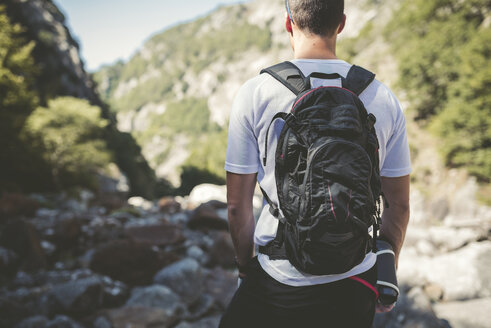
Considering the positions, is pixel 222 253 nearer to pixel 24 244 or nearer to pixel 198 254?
pixel 198 254

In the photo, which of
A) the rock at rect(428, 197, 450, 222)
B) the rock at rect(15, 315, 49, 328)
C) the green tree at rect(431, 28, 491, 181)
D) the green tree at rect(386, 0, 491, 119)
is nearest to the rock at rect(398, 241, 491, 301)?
the rock at rect(15, 315, 49, 328)

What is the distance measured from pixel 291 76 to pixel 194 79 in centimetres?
16571

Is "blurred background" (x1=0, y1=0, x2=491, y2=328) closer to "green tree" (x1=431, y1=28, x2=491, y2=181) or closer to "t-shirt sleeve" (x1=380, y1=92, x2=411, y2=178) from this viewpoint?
"green tree" (x1=431, y1=28, x2=491, y2=181)

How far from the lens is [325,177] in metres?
1.21

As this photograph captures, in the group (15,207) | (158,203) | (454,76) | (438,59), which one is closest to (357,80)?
(15,207)

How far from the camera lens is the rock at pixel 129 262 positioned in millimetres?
4992

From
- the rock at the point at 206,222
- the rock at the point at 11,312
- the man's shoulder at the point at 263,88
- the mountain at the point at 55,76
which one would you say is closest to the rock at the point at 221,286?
the rock at the point at 11,312

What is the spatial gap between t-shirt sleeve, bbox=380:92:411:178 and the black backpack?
31cm

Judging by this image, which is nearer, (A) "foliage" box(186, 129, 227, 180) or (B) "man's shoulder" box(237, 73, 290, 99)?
(B) "man's shoulder" box(237, 73, 290, 99)

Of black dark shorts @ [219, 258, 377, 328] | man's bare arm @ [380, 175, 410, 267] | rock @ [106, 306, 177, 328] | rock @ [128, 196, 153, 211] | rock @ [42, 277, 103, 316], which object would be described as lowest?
rock @ [128, 196, 153, 211]

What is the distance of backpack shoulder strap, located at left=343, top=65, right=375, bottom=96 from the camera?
1359mm

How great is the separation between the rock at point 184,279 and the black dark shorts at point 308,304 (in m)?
3.60

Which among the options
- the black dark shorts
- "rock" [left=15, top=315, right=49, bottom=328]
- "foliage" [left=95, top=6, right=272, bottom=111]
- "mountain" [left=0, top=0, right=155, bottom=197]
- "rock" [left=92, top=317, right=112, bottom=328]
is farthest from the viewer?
"foliage" [left=95, top=6, right=272, bottom=111]

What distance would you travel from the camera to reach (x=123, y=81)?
7574 inches
